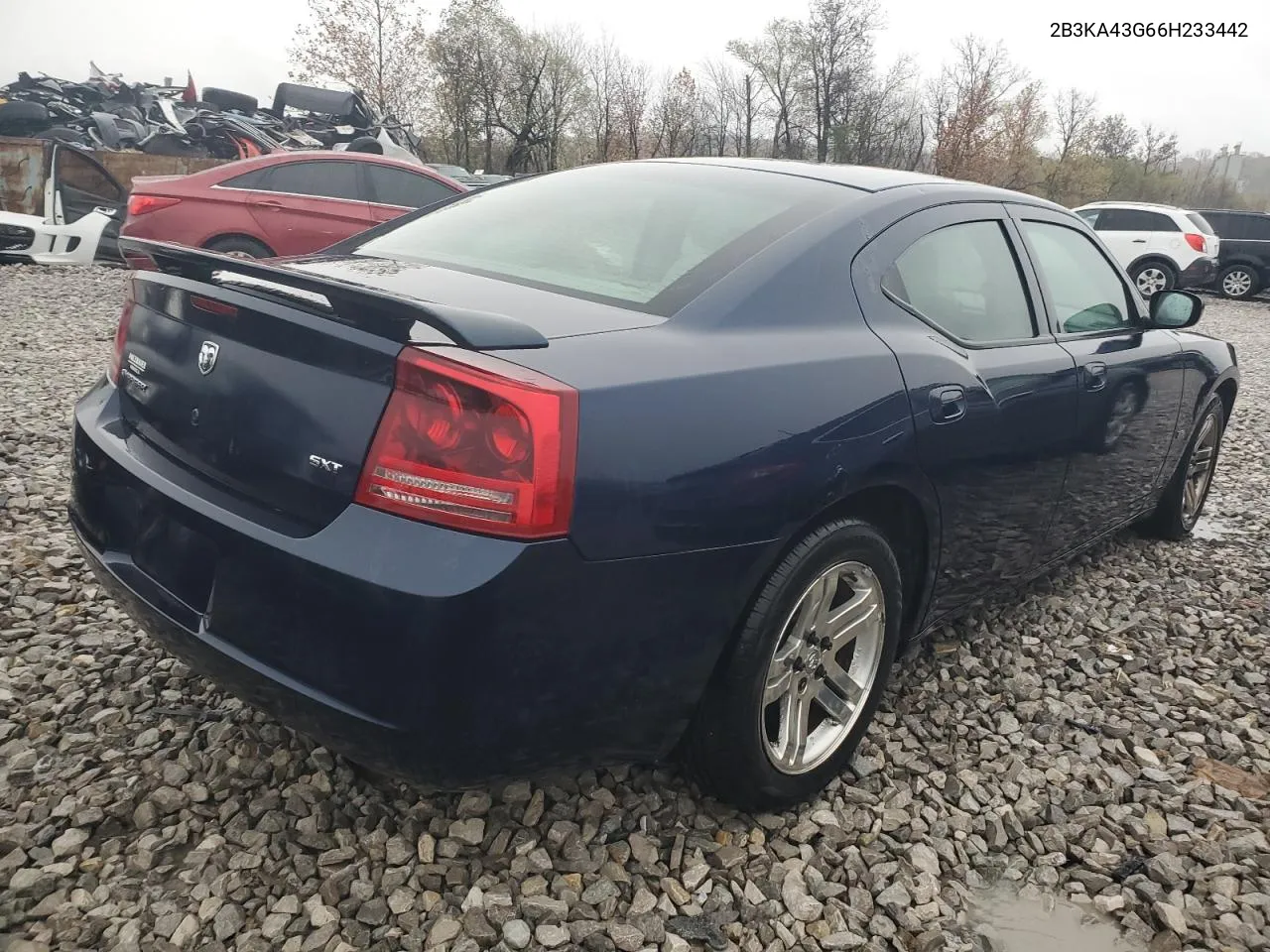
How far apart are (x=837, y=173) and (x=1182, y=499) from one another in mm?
2652

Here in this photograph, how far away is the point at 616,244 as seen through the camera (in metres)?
2.26

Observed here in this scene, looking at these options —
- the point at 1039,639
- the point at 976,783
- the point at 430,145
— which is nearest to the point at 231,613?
the point at 976,783

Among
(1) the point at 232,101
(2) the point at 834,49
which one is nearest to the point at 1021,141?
(2) the point at 834,49

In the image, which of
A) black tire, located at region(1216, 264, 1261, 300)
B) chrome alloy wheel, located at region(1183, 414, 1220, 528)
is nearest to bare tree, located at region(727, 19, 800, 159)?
A: black tire, located at region(1216, 264, 1261, 300)

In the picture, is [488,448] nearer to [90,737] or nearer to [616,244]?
[616,244]

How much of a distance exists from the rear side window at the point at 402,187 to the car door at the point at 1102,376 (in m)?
6.28

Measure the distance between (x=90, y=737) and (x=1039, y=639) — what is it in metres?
2.93

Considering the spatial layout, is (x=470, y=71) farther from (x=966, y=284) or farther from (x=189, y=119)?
(x=966, y=284)

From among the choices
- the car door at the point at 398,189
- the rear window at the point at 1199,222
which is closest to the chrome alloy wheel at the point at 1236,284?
the rear window at the point at 1199,222

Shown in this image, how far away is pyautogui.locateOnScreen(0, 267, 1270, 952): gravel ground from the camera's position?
1795mm

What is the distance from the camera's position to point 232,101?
18.6m

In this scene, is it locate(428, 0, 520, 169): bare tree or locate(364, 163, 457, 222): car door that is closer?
locate(364, 163, 457, 222): car door

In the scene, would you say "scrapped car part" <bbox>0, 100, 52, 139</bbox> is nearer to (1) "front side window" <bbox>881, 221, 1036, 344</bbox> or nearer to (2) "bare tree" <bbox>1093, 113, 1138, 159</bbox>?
(1) "front side window" <bbox>881, 221, 1036, 344</bbox>

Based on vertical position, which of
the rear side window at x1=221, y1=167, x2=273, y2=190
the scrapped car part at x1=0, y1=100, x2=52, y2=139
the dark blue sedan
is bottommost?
the dark blue sedan
